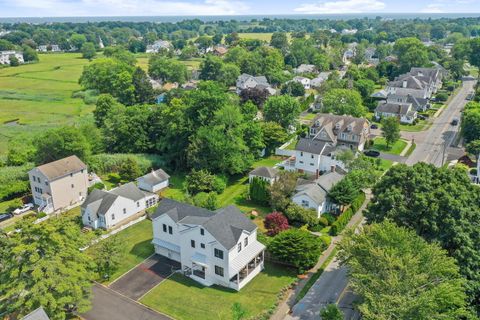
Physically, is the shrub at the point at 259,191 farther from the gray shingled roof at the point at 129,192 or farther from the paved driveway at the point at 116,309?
the paved driveway at the point at 116,309

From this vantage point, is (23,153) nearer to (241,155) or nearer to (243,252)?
(241,155)

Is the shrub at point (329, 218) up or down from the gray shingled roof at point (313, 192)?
down

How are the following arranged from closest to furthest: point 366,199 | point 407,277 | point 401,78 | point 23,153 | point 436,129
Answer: point 407,277 < point 366,199 < point 23,153 < point 436,129 < point 401,78

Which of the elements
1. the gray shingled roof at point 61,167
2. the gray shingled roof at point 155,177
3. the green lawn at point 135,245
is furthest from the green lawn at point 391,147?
the gray shingled roof at point 61,167

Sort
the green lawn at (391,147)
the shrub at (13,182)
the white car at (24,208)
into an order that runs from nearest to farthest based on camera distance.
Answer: the white car at (24,208), the shrub at (13,182), the green lawn at (391,147)

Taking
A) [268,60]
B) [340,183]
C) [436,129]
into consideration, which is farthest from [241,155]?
[268,60]
